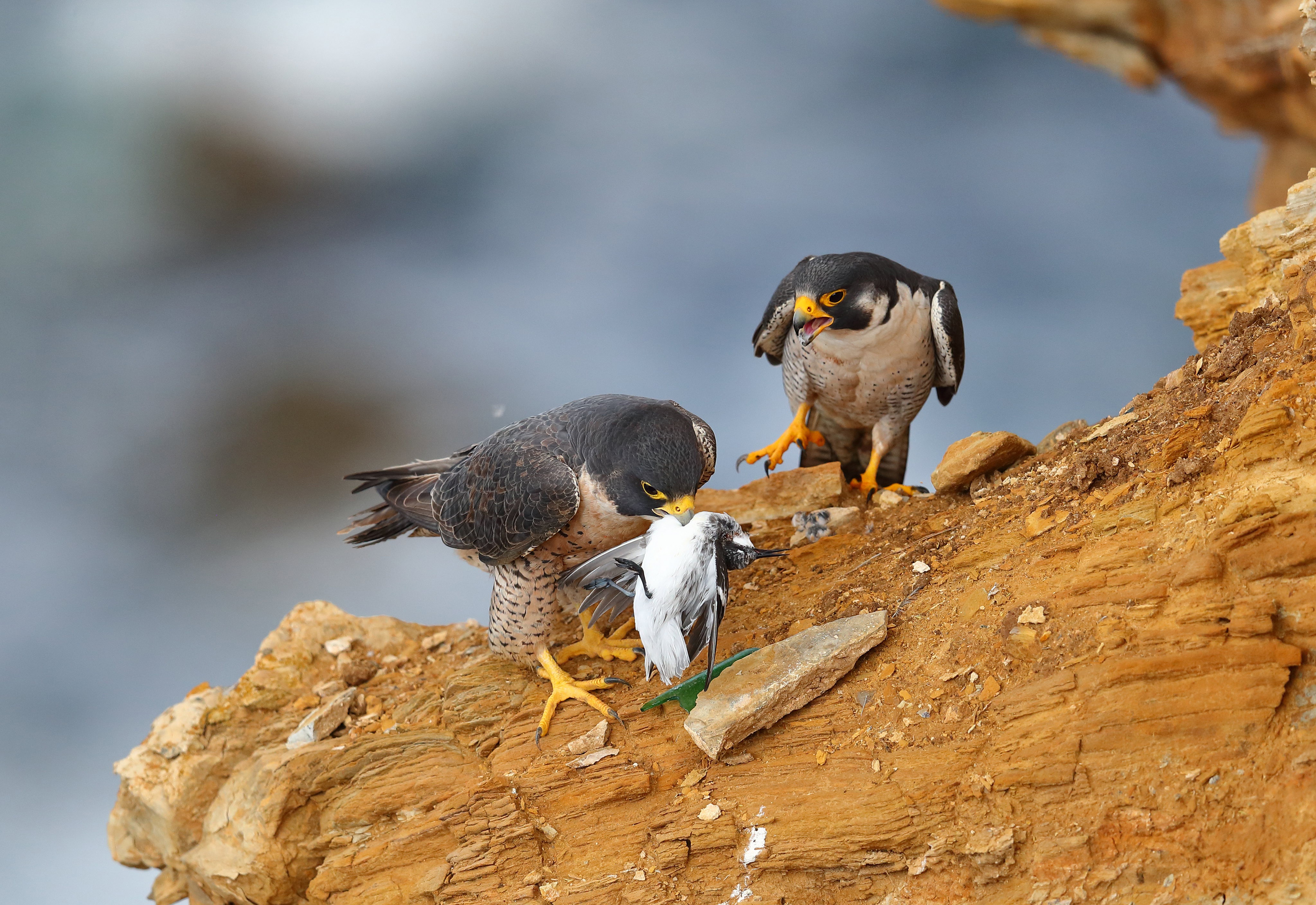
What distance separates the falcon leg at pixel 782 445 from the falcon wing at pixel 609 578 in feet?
6.82

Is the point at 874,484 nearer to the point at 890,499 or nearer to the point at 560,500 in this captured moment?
the point at 890,499

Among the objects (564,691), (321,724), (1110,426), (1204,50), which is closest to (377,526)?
(321,724)

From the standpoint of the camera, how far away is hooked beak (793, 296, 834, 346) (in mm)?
5141

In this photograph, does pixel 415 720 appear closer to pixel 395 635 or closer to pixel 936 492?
pixel 395 635

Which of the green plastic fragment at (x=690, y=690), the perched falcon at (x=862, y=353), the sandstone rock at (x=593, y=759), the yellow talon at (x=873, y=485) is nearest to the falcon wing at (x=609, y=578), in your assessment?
the green plastic fragment at (x=690, y=690)

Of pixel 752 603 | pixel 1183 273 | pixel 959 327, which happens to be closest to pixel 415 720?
pixel 752 603

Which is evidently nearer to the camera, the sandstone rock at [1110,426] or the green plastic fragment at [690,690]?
the green plastic fragment at [690,690]

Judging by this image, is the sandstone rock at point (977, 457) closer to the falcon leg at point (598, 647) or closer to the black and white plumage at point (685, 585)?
the black and white plumage at point (685, 585)

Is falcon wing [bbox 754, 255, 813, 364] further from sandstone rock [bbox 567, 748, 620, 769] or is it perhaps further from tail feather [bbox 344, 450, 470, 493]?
sandstone rock [bbox 567, 748, 620, 769]

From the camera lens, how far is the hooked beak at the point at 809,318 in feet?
16.9

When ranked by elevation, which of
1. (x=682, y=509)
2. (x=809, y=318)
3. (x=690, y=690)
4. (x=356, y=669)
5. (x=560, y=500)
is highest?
(x=809, y=318)

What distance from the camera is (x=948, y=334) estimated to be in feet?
19.0

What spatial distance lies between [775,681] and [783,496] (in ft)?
7.54

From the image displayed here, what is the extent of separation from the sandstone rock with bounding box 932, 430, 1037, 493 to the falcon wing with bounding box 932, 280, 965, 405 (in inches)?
29.2
